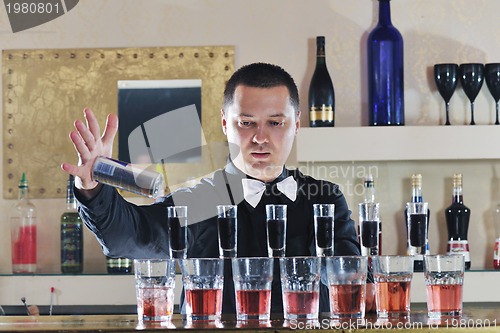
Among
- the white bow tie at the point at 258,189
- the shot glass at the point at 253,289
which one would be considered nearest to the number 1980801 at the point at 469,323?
the shot glass at the point at 253,289

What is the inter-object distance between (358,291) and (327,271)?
57mm

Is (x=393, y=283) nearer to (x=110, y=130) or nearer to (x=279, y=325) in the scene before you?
(x=279, y=325)

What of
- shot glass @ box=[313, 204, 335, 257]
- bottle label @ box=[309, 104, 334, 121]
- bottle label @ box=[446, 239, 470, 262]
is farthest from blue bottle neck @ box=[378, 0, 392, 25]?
shot glass @ box=[313, 204, 335, 257]

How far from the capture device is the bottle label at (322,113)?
3186mm

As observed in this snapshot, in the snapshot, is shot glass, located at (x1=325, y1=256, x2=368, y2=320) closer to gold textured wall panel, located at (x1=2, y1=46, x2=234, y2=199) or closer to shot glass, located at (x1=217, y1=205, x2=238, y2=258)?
shot glass, located at (x1=217, y1=205, x2=238, y2=258)

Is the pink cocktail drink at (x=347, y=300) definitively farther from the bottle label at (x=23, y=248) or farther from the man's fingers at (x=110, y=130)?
the bottle label at (x=23, y=248)

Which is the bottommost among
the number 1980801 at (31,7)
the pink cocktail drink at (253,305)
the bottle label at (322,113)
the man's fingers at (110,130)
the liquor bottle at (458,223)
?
the pink cocktail drink at (253,305)

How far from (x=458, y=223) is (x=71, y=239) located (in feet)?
4.61

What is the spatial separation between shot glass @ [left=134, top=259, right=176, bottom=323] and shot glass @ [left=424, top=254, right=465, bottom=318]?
1.33ft

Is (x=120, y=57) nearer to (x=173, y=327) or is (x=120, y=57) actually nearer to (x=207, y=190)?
(x=207, y=190)

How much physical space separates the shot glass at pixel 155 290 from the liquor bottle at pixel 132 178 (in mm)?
167

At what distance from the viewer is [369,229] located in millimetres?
1523

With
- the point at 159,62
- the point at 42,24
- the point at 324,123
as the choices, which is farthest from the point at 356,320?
the point at 42,24

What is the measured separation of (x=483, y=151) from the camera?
3148mm
